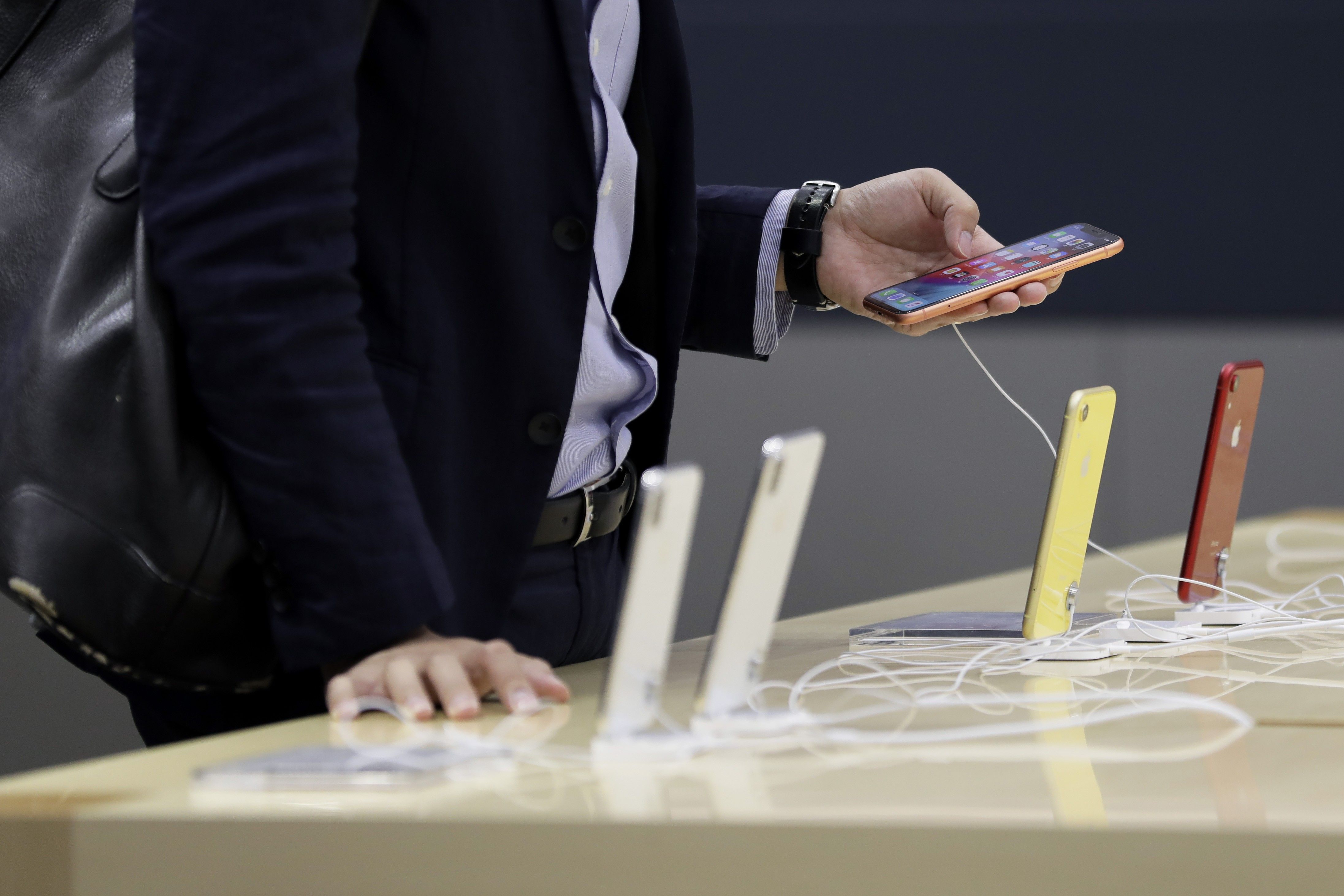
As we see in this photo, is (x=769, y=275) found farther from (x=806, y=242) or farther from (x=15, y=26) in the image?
(x=15, y=26)

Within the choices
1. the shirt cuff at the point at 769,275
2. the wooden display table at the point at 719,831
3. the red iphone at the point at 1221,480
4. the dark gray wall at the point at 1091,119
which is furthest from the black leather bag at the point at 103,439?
the dark gray wall at the point at 1091,119

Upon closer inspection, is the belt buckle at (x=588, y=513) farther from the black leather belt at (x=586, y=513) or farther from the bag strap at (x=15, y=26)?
the bag strap at (x=15, y=26)

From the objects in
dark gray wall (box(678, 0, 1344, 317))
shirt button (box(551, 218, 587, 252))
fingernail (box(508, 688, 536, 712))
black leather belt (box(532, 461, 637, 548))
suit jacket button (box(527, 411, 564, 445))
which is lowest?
fingernail (box(508, 688, 536, 712))

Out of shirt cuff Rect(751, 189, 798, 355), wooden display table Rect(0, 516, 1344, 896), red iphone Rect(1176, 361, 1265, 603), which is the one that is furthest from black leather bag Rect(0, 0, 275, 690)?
red iphone Rect(1176, 361, 1265, 603)

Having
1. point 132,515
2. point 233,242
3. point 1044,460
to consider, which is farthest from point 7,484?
point 1044,460

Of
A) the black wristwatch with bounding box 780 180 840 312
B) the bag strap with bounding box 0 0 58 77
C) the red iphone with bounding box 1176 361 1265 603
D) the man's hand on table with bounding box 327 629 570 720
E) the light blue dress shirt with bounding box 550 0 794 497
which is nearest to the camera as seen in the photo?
the man's hand on table with bounding box 327 629 570 720

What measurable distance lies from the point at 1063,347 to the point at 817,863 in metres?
2.34

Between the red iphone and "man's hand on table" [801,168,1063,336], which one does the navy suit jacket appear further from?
the red iphone

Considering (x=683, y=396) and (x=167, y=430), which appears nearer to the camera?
(x=167, y=430)

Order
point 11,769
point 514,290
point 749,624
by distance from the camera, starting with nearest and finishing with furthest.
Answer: point 749,624
point 514,290
point 11,769

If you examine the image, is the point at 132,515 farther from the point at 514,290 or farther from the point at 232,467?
the point at 514,290

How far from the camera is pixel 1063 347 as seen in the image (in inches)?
105

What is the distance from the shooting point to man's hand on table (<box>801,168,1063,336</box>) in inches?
48.1

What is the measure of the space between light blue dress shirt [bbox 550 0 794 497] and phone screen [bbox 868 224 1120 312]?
8.4 inches
